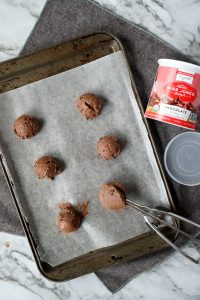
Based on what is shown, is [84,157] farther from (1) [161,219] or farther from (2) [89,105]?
(1) [161,219]

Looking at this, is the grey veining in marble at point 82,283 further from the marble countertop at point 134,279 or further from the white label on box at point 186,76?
the white label on box at point 186,76

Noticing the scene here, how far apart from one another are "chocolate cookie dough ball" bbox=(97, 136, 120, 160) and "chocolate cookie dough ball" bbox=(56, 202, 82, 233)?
147 millimetres

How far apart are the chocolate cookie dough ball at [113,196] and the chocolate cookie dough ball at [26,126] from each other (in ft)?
0.70

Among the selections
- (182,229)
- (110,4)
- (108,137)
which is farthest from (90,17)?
(182,229)

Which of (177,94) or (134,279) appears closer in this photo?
(177,94)

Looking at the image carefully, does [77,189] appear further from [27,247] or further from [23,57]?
[23,57]

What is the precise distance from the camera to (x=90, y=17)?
104 cm

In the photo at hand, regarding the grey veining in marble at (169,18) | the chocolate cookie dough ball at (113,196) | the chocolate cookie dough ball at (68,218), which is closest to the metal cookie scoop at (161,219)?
the chocolate cookie dough ball at (113,196)

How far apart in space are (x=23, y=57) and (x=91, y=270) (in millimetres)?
534

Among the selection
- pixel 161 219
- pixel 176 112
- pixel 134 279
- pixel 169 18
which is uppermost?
pixel 169 18

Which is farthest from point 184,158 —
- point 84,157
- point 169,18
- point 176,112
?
point 169,18

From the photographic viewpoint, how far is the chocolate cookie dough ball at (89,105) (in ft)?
3.24

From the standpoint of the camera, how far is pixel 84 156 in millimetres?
1019

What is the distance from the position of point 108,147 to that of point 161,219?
216 mm
